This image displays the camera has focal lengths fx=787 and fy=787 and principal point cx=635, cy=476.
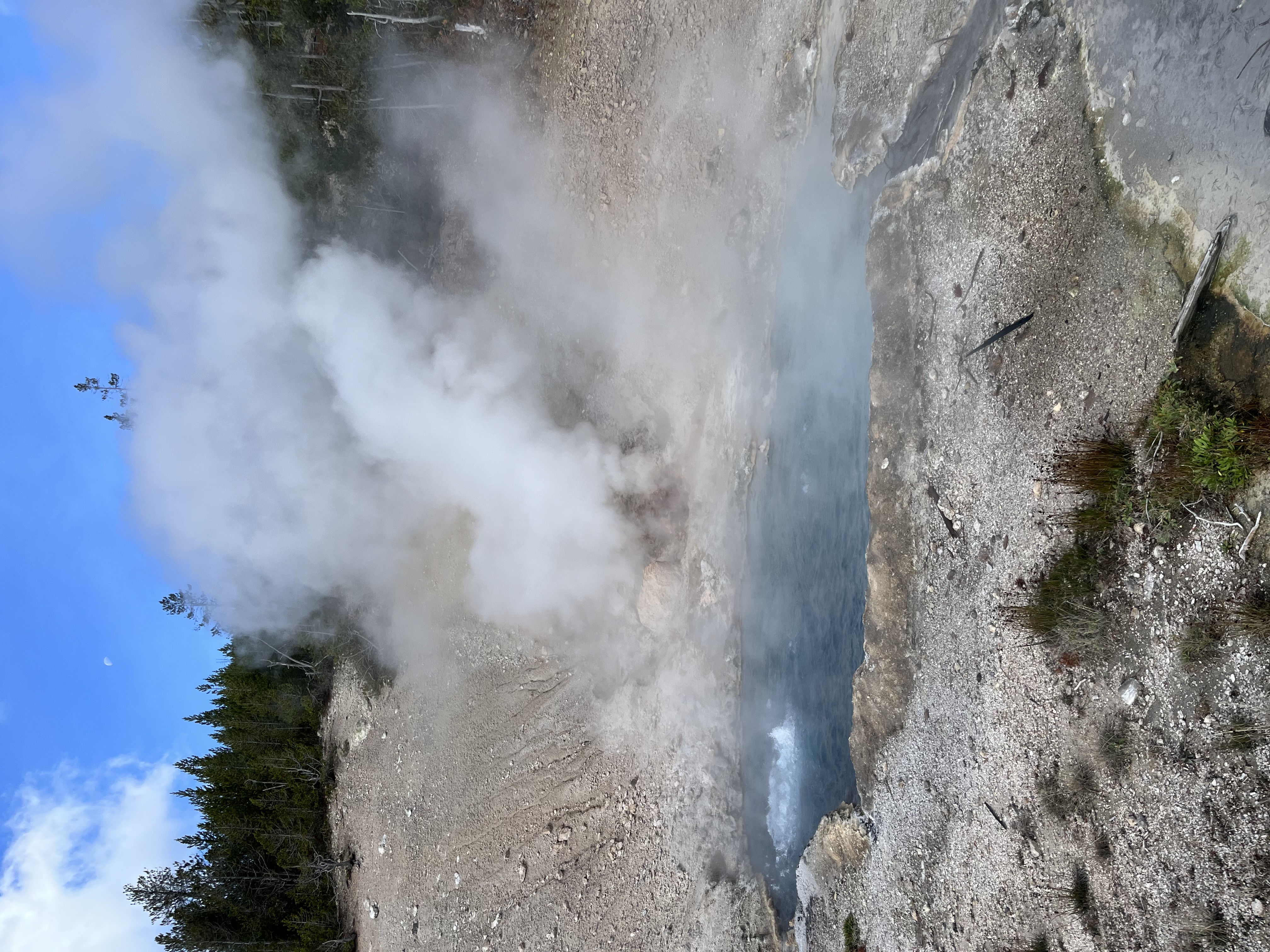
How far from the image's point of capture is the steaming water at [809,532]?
19.6 ft

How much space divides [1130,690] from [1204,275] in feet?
6.37

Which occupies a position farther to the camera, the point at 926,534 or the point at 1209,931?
the point at 926,534

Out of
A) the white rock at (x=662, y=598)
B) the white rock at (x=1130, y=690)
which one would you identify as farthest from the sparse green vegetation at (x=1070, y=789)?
the white rock at (x=662, y=598)

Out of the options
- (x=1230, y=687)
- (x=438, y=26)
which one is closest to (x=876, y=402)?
(x=1230, y=687)

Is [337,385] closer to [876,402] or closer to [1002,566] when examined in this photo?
[876,402]

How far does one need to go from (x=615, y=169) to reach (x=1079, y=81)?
4.48 m

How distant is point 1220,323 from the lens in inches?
138

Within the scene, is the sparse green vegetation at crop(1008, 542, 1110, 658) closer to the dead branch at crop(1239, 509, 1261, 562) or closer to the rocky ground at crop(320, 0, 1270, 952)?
the rocky ground at crop(320, 0, 1270, 952)

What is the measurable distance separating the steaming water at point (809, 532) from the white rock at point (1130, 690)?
7.34 feet

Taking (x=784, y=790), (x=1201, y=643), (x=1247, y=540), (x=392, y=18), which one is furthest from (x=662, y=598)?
(x=392, y=18)

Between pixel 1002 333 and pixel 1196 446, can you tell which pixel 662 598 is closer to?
pixel 1002 333

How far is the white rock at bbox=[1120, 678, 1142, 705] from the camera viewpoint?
3.69m

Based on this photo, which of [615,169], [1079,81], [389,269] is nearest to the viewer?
[1079,81]

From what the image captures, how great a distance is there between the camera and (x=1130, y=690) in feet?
12.2
